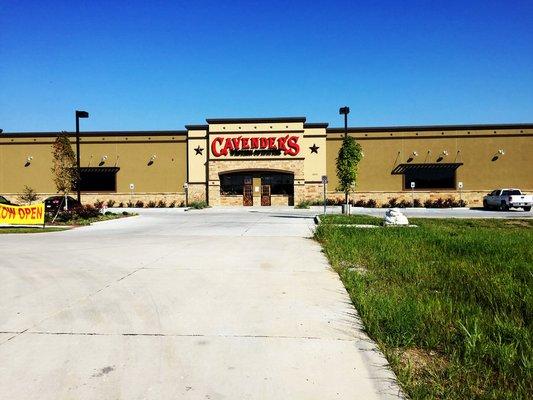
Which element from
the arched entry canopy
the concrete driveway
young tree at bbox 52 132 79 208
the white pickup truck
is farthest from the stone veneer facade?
the concrete driveway

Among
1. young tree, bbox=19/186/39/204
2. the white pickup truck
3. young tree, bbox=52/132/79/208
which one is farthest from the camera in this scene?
young tree, bbox=19/186/39/204

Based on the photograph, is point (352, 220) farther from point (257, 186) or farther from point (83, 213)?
point (257, 186)

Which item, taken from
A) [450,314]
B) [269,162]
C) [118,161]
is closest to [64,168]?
[118,161]

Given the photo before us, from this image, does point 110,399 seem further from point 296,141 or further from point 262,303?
point 296,141

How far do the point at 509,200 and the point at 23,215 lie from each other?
34703 millimetres

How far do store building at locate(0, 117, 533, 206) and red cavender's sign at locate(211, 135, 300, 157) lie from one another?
0.10 metres

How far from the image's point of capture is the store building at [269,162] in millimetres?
39000

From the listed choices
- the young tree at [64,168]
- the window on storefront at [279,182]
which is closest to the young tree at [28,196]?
the young tree at [64,168]

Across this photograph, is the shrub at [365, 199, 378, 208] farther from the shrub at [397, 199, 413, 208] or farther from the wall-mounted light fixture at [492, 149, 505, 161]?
the wall-mounted light fixture at [492, 149, 505, 161]

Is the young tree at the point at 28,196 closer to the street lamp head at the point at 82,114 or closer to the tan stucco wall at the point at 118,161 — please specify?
the tan stucco wall at the point at 118,161

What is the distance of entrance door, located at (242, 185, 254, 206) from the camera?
40.6 meters

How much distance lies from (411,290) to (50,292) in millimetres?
6127

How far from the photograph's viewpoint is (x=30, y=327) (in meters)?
4.94

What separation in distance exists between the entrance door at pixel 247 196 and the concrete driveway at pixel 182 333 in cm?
3112
